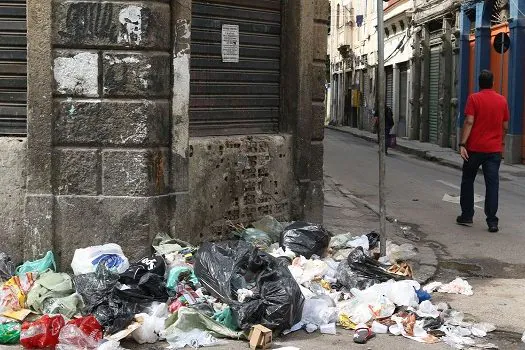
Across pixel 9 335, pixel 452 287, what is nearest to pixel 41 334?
pixel 9 335

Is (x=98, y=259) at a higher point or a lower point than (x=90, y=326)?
higher

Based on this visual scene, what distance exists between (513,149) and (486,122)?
10664 millimetres

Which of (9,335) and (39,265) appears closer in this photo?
(9,335)

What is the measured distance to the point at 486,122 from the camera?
9.02 m

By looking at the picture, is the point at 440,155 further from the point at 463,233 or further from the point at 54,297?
the point at 54,297

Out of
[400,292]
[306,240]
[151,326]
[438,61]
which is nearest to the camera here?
[151,326]

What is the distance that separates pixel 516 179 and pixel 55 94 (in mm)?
12344

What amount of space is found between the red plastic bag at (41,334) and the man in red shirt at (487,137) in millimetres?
5673

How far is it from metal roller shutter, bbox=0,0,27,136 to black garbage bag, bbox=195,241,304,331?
2.03 m

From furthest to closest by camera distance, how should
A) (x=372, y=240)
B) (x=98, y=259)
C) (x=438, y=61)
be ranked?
1. (x=438, y=61)
2. (x=372, y=240)
3. (x=98, y=259)

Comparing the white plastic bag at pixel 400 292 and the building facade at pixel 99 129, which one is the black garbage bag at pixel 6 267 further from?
the white plastic bag at pixel 400 292

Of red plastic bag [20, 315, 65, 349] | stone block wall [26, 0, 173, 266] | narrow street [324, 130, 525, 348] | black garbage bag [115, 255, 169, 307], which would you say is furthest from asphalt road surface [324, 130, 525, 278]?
red plastic bag [20, 315, 65, 349]

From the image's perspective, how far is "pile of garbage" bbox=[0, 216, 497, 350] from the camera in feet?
16.5

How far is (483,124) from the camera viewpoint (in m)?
9.01
